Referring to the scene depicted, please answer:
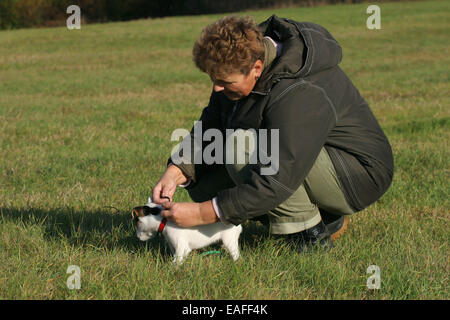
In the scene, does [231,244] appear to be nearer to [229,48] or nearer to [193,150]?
[193,150]

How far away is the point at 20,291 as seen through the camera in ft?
8.79

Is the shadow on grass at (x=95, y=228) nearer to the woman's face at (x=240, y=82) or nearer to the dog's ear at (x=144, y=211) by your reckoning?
the dog's ear at (x=144, y=211)

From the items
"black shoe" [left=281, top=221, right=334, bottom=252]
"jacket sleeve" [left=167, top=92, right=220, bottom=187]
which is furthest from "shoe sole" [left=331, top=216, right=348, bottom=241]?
"jacket sleeve" [left=167, top=92, right=220, bottom=187]

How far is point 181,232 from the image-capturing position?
3.06m

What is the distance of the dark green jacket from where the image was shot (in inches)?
112

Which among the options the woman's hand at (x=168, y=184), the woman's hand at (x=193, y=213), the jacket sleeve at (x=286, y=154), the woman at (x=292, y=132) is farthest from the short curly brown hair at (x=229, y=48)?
the woman's hand at (x=168, y=184)

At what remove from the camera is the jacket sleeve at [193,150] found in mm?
3529

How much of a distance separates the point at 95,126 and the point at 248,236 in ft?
15.4

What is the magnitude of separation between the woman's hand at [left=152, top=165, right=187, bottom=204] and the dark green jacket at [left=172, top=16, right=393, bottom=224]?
1.47 ft

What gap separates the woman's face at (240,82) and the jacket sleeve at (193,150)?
64 cm

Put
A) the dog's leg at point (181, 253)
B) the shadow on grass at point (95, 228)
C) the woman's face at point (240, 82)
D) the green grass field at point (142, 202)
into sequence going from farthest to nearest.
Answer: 1. the shadow on grass at point (95, 228)
2. the dog's leg at point (181, 253)
3. the woman's face at point (240, 82)
4. the green grass field at point (142, 202)

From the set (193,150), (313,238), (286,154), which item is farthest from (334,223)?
(193,150)
